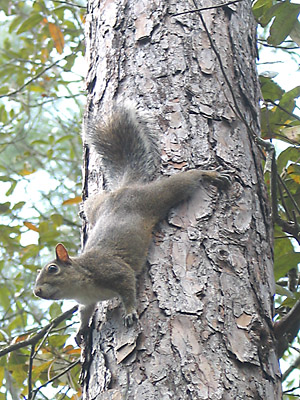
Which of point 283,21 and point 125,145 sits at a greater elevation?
point 283,21

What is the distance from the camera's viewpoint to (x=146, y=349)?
4.74 feet

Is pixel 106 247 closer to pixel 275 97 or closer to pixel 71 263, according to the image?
pixel 71 263

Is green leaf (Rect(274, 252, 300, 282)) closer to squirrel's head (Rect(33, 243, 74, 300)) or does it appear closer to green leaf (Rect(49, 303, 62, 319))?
squirrel's head (Rect(33, 243, 74, 300))

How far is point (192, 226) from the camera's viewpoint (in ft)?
5.50

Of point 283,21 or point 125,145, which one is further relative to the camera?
point 125,145

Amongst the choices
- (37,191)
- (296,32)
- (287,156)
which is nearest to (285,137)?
(287,156)

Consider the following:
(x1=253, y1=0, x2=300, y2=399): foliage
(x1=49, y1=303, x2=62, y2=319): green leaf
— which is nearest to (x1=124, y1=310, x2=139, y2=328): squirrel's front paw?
(x1=253, y1=0, x2=300, y2=399): foliage

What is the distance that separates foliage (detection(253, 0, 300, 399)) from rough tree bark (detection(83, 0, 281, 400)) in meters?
0.10

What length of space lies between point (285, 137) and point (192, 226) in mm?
836

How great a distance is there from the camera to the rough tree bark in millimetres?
1419

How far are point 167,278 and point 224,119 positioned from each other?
615mm

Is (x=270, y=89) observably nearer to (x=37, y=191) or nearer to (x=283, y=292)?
(x=283, y=292)

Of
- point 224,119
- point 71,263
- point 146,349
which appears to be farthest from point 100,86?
point 146,349

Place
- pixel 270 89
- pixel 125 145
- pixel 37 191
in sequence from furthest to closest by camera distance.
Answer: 1. pixel 37 191
2. pixel 270 89
3. pixel 125 145
